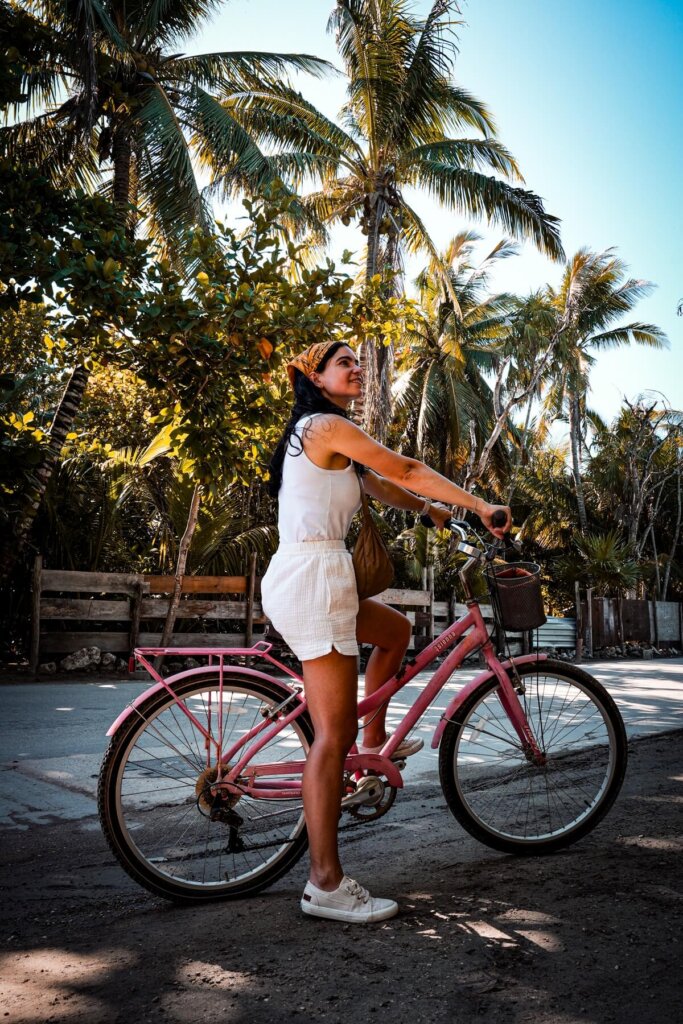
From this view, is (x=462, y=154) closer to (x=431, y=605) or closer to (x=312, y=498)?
(x=431, y=605)

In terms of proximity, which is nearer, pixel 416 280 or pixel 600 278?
pixel 416 280

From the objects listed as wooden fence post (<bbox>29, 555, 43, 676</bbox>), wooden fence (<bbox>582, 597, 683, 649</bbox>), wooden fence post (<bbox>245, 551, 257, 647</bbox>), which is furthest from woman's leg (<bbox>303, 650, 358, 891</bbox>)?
wooden fence (<bbox>582, 597, 683, 649</bbox>)

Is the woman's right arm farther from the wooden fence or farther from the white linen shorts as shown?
the wooden fence

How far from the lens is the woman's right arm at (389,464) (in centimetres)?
294

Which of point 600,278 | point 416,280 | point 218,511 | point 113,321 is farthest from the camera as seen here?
point 600,278

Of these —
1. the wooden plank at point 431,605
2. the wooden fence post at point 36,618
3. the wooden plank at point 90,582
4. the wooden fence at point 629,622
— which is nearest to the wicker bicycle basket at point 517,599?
the wooden fence post at point 36,618

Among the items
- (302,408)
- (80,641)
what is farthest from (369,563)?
(80,641)

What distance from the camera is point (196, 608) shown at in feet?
37.8

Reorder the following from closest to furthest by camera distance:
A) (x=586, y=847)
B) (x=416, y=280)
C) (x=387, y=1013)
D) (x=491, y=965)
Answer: (x=387, y=1013), (x=491, y=965), (x=586, y=847), (x=416, y=280)

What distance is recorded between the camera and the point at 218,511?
41.2 feet

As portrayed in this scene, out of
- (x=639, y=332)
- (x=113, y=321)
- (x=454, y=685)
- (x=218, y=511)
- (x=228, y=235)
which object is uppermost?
(x=639, y=332)

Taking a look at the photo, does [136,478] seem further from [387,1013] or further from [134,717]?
[387,1013]

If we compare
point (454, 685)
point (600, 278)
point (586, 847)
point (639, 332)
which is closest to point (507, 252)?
point (600, 278)

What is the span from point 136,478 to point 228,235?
18.3 ft
